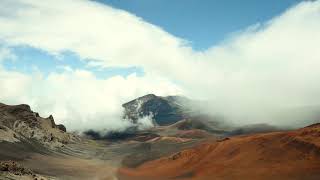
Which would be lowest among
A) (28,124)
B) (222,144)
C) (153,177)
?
(153,177)

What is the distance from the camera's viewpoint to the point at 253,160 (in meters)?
64.8

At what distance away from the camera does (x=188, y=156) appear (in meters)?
85.2

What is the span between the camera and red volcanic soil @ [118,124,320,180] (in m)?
57.5

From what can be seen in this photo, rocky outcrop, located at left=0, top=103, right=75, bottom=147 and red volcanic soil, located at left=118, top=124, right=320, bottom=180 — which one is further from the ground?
rocky outcrop, located at left=0, top=103, right=75, bottom=147

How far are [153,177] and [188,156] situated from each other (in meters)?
12.1

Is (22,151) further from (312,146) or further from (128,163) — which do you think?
(312,146)

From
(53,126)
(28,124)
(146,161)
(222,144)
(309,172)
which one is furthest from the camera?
(53,126)

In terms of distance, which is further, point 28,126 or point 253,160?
point 28,126

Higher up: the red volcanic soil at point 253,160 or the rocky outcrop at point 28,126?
the rocky outcrop at point 28,126

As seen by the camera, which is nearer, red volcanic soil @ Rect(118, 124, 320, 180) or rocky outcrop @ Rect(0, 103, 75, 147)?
red volcanic soil @ Rect(118, 124, 320, 180)

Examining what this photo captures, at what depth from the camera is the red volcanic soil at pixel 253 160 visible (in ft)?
189

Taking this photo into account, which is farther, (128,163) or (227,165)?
(128,163)

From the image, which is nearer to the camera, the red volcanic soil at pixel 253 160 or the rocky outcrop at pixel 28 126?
the red volcanic soil at pixel 253 160

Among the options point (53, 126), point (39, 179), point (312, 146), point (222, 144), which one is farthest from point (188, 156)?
point (53, 126)
